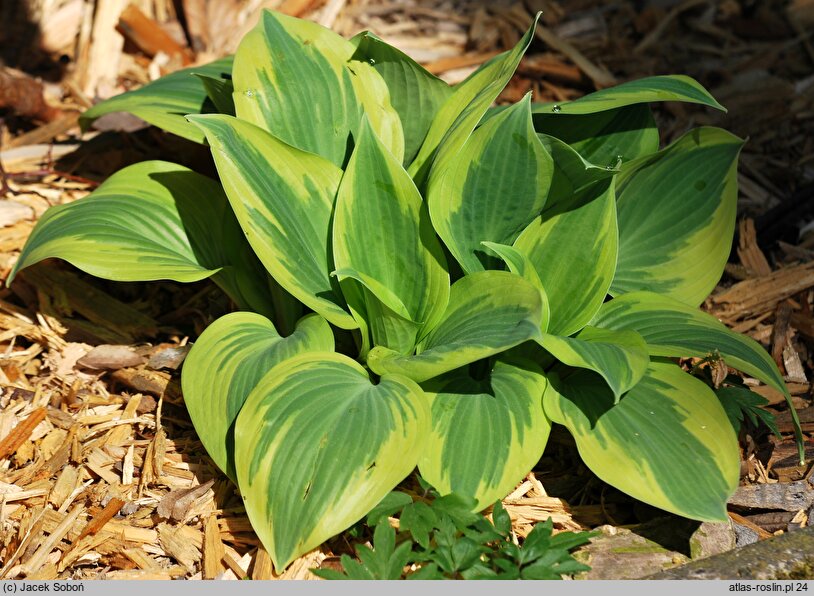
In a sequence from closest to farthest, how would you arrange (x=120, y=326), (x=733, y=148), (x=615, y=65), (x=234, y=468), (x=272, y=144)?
(x=234, y=468) < (x=272, y=144) < (x=733, y=148) < (x=120, y=326) < (x=615, y=65)

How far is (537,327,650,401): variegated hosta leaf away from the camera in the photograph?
5.86 ft

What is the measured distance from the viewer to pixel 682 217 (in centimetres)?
233

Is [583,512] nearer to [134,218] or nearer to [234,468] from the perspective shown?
[234,468]

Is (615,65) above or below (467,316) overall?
above

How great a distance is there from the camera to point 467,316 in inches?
78.6

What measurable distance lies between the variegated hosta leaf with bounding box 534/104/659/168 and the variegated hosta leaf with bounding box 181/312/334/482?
0.90m

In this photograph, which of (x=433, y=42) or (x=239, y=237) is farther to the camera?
(x=433, y=42)

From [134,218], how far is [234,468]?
0.85 m

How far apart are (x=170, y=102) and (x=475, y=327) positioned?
4.29 feet

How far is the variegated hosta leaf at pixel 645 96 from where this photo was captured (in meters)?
2.10

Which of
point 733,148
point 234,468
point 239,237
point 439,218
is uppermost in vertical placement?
point 733,148

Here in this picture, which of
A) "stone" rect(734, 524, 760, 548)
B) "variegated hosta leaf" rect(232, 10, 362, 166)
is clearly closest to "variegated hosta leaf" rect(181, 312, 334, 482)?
"variegated hosta leaf" rect(232, 10, 362, 166)

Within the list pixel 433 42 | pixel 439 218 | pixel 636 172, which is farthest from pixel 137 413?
pixel 433 42

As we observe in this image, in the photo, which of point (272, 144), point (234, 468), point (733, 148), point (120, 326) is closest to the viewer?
point (234, 468)
